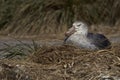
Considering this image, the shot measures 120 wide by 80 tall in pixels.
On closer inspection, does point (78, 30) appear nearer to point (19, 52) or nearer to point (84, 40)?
point (84, 40)

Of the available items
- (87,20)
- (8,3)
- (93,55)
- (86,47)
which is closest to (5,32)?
(8,3)

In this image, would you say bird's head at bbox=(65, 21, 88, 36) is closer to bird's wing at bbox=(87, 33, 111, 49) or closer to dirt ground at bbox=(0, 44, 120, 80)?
bird's wing at bbox=(87, 33, 111, 49)

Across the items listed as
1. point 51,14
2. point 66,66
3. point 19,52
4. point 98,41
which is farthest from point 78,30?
point 51,14

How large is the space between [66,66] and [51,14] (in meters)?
8.96

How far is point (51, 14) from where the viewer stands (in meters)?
15.3

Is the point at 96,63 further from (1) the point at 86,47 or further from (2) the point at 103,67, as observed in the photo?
(1) the point at 86,47

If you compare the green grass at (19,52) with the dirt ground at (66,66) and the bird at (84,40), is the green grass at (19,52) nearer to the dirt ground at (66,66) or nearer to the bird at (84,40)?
the bird at (84,40)

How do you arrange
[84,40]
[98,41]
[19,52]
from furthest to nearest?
1. [98,41]
2. [84,40]
3. [19,52]

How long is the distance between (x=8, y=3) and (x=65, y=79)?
9.71m

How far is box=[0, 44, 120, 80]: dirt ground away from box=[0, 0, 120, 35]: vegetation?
7.99 metres

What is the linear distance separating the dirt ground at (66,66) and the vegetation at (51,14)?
799cm

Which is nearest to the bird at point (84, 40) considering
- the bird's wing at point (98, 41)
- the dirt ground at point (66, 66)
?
the bird's wing at point (98, 41)

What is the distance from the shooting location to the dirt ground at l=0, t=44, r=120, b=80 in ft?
20.4

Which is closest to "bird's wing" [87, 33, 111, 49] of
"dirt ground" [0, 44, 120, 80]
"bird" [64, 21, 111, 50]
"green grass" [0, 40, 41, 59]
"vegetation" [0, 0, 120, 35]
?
"bird" [64, 21, 111, 50]
